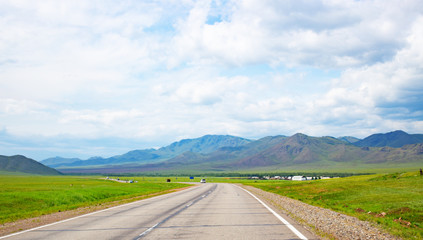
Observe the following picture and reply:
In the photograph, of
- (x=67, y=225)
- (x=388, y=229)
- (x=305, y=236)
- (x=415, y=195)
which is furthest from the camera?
(x=415, y=195)

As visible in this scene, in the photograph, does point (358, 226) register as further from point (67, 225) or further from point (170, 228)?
point (67, 225)

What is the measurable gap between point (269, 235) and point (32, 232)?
9.39 metres

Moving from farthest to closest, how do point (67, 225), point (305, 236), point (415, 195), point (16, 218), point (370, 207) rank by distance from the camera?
point (415, 195) → point (370, 207) → point (16, 218) → point (67, 225) → point (305, 236)

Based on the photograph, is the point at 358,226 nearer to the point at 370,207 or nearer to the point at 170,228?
the point at 170,228

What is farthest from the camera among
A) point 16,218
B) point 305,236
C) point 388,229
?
point 16,218

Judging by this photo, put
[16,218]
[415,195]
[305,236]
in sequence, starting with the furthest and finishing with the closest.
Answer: [415,195] → [16,218] → [305,236]

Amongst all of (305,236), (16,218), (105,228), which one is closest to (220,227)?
(305,236)

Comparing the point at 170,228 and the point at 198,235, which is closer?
the point at 198,235

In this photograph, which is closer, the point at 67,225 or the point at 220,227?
the point at 220,227

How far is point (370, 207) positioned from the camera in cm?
2383

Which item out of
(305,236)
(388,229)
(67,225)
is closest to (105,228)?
(67,225)

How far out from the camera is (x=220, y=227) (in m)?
14.2

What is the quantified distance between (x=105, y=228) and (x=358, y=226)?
1047cm

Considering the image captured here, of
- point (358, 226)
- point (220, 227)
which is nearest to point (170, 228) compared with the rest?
point (220, 227)
